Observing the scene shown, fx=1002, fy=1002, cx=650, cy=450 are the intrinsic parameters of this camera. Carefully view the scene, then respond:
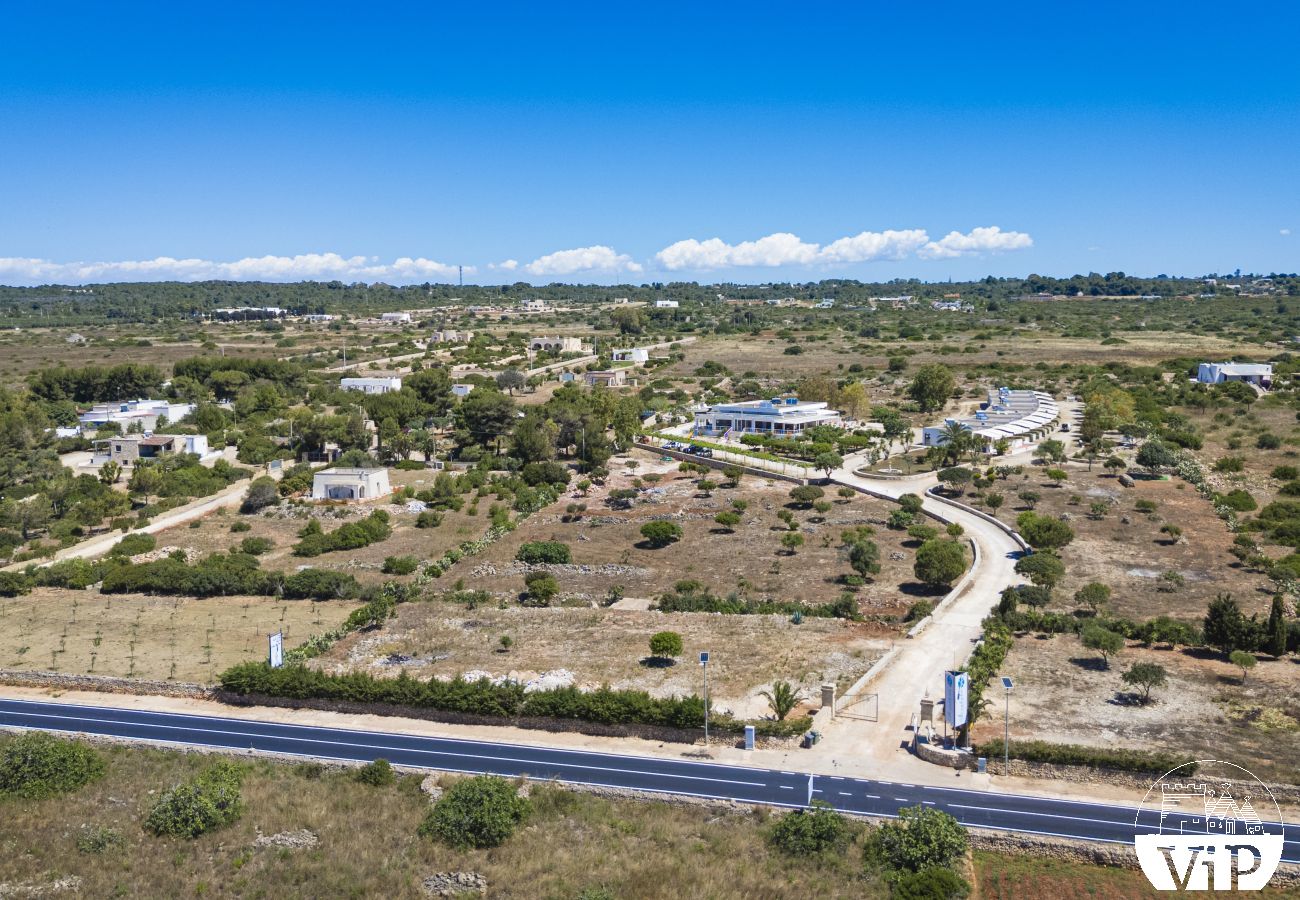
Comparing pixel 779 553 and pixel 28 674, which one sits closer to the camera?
pixel 28 674

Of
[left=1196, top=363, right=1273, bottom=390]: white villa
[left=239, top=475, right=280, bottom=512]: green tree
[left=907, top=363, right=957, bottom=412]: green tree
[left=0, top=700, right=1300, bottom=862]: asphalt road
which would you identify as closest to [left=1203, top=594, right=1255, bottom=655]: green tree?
[left=0, top=700, right=1300, bottom=862]: asphalt road

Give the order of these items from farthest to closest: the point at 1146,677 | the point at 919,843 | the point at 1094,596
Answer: the point at 1094,596, the point at 1146,677, the point at 919,843

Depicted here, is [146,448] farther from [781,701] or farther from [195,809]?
[781,701]

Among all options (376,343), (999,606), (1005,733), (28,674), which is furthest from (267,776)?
(376,343)

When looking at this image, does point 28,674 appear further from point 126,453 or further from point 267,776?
point 126,453

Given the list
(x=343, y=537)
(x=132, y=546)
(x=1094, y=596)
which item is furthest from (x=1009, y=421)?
(x=132, y=546)

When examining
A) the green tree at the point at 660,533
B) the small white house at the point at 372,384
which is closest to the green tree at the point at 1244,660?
the green tree at the point at 660,533

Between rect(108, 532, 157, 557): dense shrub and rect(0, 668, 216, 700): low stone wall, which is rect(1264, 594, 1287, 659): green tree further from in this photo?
rect(108, 532, 157, 557): dense shrub
